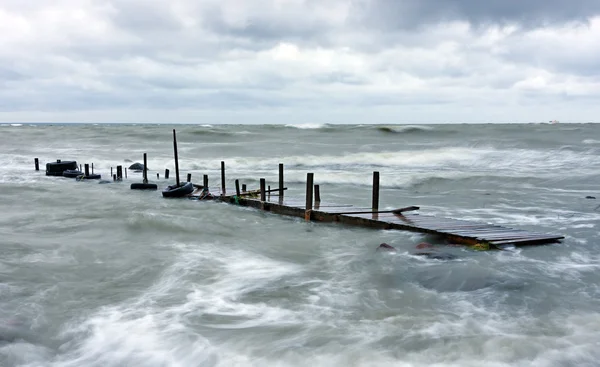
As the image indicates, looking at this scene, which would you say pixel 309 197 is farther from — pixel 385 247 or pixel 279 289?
pixel 279 289

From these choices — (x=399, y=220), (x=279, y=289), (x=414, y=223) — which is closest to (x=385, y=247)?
(x=414, y=223)

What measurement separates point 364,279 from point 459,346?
2.98 metres

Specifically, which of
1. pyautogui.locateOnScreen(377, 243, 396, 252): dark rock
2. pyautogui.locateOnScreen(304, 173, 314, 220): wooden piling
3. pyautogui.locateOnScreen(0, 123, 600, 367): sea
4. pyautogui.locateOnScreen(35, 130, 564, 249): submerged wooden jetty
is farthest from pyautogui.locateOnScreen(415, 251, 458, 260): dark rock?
pyautogui.locateOnScreen(304, 173, 314, 220): wooden piling

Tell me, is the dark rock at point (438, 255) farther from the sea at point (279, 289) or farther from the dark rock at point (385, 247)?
the dark rock at point (385, 247)

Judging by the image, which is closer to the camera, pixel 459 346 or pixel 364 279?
pixel 459 346

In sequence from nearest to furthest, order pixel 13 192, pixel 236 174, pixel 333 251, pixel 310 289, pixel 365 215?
pixel 310 289 < pixel 333 251 < pixel 365 215 < pixel 13 192 < pixel 236 174

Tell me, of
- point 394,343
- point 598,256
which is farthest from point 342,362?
point 598,256

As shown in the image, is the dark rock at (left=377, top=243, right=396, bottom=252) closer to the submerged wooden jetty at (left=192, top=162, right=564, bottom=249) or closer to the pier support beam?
the submerged wooden jetty at (left=192, top=162, right=564, bottom=249)

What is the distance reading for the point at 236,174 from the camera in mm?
30547

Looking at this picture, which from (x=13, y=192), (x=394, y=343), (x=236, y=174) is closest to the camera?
(x=394, y=343)

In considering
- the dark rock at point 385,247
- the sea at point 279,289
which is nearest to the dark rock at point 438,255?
the sea at point 279,289

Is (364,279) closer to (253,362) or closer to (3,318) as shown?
(253,362)

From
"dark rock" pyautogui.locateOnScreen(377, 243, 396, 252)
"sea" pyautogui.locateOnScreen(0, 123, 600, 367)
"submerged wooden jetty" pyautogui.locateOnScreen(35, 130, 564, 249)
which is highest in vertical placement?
"submerged wooden jetty" pyautogui.locateOnScreen(35, 130, 564, 249)

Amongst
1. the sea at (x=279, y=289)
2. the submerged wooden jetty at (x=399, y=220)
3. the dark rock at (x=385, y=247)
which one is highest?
the submerged wooden jetty at (x=399, y=220)
